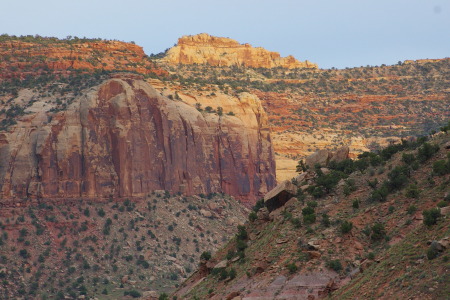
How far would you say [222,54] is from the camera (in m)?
189

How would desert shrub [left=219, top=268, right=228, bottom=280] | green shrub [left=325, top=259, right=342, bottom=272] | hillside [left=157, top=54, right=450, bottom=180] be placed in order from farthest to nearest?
hillside [left=157, top=54, right=450, bottom=180], desert shrub [left=219, top=268, right=228, bottom=280], green shrub [left=325, top=259, right=342, bottom=272]

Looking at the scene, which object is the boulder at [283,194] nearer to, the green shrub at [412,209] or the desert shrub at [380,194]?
the desert shrub at [380,194]

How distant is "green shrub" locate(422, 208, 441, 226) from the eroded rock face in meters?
61.4

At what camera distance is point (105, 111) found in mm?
106125

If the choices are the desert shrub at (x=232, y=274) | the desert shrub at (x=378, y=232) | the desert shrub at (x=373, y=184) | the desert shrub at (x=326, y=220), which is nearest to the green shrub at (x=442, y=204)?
the desert shrub at (x=378, y=232)

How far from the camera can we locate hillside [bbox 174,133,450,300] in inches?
1785

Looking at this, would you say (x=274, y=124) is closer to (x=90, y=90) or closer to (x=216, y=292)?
(x=90, y=90)

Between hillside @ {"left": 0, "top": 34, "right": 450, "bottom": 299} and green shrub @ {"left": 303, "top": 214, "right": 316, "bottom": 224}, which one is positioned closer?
hillside @ {"left": 0, "top": 34, "right": 450, "bottom": 299}

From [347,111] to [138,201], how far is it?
2835 inches

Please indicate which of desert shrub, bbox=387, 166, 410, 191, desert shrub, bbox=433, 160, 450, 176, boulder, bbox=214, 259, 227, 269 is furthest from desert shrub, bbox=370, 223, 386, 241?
boulder, bbox=214, 259, 227, 269

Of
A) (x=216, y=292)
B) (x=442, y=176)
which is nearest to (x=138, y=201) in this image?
(x=216, y=292)

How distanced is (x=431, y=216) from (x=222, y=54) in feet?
470

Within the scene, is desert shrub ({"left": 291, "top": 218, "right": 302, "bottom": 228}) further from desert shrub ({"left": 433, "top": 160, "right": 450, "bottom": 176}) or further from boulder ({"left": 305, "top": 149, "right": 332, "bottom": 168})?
boulder ({"left": 305, "top": 149, "right": 332, "bottom": 168})

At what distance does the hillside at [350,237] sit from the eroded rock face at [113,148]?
4072 cm
